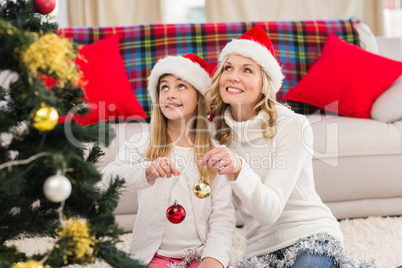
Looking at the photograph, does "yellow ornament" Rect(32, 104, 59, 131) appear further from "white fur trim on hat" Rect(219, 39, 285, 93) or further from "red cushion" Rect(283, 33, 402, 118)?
"red cushion" Rect(283, 33, 402, 118)

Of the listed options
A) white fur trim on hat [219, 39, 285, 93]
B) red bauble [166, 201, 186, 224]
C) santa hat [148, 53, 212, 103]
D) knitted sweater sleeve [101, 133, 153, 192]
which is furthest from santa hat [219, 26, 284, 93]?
red bauble [166, 201, 186, 224]

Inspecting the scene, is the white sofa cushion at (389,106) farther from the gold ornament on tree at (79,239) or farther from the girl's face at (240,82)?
the gold ornament on tree at (79,239)

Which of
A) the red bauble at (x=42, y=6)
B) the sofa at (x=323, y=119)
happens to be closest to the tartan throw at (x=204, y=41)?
the sofa at (x=323, y=119)

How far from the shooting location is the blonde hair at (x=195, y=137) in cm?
153

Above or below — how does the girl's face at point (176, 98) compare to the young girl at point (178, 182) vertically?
above

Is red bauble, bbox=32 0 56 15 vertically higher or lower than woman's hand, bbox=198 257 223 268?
higher

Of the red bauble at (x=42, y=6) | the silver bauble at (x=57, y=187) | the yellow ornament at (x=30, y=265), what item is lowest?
the yellow ornament at (x=30, y=265)

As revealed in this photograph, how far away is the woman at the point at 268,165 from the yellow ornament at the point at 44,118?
1.64 ft

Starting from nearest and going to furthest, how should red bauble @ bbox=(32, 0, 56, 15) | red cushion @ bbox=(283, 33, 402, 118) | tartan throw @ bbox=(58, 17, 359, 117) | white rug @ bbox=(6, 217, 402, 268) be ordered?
red bauble @ bbox=(32, 0, 56, 15) < white rug @ bbox=(6, 217, 402, 268) < red cushion @ bbox=(283, 33, 402, 118) < tartan throw @ bbox=(58, 17, 359, 117)

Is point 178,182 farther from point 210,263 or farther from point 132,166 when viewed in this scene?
point 210,263

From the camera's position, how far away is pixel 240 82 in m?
1.47

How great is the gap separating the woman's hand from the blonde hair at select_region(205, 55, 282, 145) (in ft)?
1.37

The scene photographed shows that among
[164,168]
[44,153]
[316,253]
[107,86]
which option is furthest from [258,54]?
[107,86]

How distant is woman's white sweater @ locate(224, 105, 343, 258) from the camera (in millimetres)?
1349
